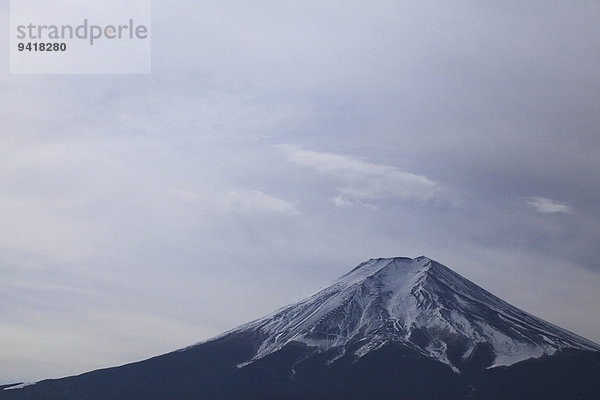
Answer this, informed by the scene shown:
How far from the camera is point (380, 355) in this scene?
13412 cm

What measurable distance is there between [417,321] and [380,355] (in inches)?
460

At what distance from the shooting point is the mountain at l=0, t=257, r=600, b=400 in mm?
127000

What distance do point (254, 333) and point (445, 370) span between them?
34254 millimetres

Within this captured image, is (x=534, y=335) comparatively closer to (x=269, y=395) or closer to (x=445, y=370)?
(x=445, y=370)

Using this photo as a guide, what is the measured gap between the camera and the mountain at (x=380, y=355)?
127000 millimetres

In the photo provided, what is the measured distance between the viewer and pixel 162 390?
134m

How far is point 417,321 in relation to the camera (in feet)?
468

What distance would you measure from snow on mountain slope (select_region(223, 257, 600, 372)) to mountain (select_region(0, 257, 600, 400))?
0.65 ft

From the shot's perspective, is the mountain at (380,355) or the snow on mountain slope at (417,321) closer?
the mountain at (380,355)

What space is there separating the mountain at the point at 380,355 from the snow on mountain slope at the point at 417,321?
20 centimetres

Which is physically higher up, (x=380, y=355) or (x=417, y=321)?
(x=417, y=321)

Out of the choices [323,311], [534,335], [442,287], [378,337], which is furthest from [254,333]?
[534,335]

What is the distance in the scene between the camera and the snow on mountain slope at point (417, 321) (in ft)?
447

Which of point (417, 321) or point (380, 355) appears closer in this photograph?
point (380, 355)
